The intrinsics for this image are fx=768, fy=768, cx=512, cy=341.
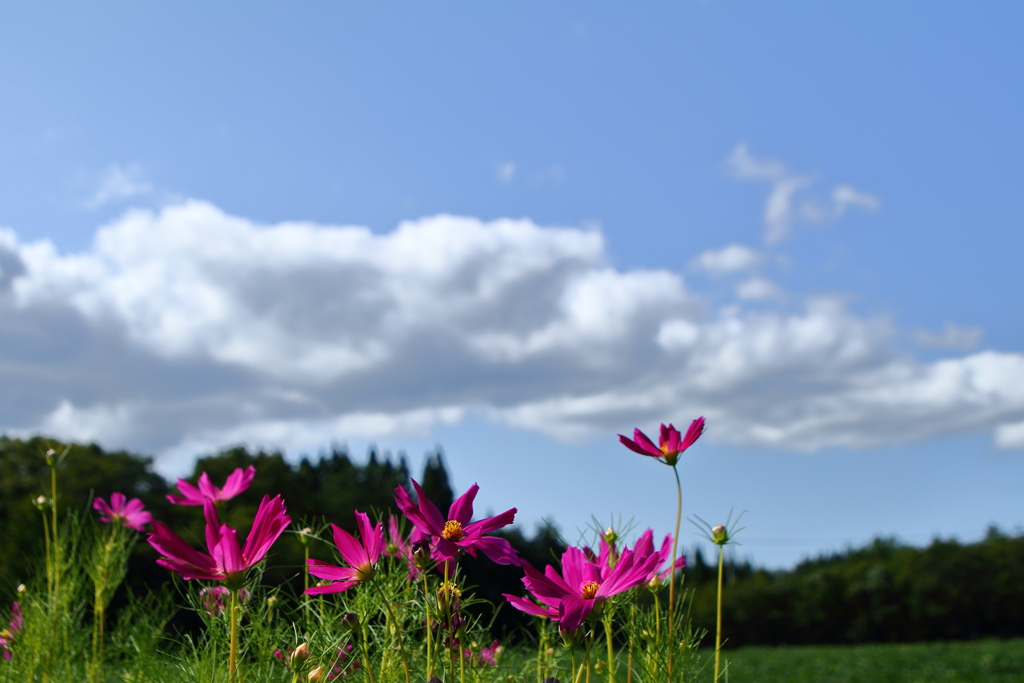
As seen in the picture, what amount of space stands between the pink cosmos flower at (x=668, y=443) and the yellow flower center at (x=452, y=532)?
0.38m

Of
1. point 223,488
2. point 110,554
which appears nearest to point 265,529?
point 223,488

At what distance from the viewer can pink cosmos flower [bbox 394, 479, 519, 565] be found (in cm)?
106

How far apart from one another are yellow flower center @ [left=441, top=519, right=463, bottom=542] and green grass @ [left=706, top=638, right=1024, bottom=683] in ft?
→ 49.9

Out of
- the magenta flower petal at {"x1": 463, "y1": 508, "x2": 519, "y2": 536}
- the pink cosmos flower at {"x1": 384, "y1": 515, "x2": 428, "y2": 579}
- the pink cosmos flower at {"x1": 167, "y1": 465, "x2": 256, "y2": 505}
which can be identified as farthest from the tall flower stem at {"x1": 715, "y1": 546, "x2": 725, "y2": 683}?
the pink cosmos flower at {"x1": 167, "y1": 465, "x2": 256, "y2": 505}

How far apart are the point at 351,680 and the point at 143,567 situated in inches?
551

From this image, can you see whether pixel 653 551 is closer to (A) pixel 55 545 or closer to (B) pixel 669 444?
(B) pixel 669 444

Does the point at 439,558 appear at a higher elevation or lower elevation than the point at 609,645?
higher

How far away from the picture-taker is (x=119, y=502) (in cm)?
275

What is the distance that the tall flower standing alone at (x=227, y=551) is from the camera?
98 cm

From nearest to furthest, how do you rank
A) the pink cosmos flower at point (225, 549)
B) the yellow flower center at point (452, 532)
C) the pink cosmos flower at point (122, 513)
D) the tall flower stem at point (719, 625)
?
the pink cosmos flower at point (225, 549) < the yellow flower center at point (452, 532) < the tall flower stem at point (719, 625) < the pink cosmos flower at point (122, 513)

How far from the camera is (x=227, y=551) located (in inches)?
38.7

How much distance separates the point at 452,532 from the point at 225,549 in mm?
305

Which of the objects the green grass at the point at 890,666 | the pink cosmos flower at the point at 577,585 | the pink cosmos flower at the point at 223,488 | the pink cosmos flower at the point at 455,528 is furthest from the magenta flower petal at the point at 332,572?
the green grass at the point at 890,666

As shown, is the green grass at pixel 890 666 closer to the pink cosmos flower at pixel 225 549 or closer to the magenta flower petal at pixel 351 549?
the magenta flower petal at pixel 351 549
